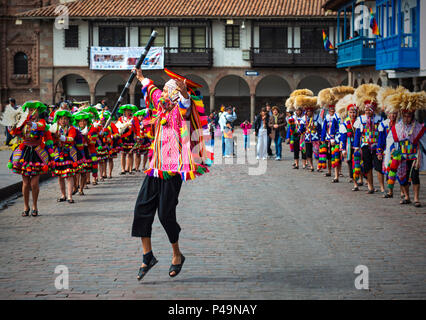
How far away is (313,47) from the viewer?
1850 inches

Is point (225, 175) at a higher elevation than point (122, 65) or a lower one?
lower

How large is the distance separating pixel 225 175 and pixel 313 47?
1185 inches

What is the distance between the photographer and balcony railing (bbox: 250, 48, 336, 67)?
4631cm

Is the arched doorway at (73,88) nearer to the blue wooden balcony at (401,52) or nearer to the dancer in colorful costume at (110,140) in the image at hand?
the blue wooden balcony at (401,52)

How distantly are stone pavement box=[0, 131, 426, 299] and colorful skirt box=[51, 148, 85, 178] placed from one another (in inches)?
23.0

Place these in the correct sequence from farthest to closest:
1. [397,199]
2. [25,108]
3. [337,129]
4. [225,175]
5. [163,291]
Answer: [225,175], [337,129], [397,199], [25,108], [163,291]

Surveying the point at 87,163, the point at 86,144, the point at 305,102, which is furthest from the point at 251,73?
the point at 87,163

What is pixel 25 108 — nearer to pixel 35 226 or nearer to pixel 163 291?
pixel 35 226

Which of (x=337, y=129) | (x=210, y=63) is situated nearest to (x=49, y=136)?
(x=337, y=129)

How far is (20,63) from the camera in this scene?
5528 centimetres

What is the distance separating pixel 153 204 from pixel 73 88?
45.3 metres

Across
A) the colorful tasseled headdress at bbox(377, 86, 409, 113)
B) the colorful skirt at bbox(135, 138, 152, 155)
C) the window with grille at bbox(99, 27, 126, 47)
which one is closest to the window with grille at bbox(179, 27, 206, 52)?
the window with grille at bbox(99, 27, 126, 47)

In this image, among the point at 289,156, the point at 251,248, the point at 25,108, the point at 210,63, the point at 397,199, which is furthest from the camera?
the point at 210,63

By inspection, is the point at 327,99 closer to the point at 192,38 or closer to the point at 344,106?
the point at 344,106
